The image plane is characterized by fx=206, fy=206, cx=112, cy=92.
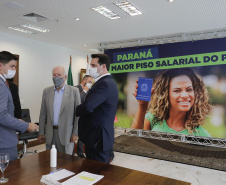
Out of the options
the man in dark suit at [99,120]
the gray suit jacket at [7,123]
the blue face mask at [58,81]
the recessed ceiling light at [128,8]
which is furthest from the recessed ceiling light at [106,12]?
the gray suit jacket at [7,123]

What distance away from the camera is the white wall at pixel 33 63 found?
5.46 meters

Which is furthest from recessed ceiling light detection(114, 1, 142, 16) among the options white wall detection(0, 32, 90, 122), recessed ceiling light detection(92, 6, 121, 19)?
white wall detection(0, 32, 90, 122)

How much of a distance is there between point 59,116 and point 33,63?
3.98m

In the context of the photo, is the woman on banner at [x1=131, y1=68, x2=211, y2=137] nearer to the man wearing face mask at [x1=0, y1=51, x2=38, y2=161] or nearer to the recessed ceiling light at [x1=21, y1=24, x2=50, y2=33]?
the recessed ceiling light at [x1=21, y1=24, x2=50, y2=33]

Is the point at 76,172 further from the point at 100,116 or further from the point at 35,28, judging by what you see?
the point at 35,28

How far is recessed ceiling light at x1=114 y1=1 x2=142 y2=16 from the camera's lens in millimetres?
3431

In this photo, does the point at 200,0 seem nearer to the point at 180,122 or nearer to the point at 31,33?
the point at 180,122

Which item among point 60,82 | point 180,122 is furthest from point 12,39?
point 180,122

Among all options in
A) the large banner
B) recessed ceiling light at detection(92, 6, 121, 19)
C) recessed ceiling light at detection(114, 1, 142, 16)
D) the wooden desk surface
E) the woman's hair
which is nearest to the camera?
the wooden desk surface

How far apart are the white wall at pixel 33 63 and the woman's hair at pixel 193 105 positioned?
328cm

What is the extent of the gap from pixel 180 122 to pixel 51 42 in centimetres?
440

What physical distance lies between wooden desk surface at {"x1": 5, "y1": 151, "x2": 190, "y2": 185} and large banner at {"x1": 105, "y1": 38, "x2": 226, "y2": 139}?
12.4ft

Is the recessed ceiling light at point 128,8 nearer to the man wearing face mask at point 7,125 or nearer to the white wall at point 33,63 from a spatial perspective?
the man wearing face mask at point 7,125

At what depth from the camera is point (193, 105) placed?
4840 millimetres
